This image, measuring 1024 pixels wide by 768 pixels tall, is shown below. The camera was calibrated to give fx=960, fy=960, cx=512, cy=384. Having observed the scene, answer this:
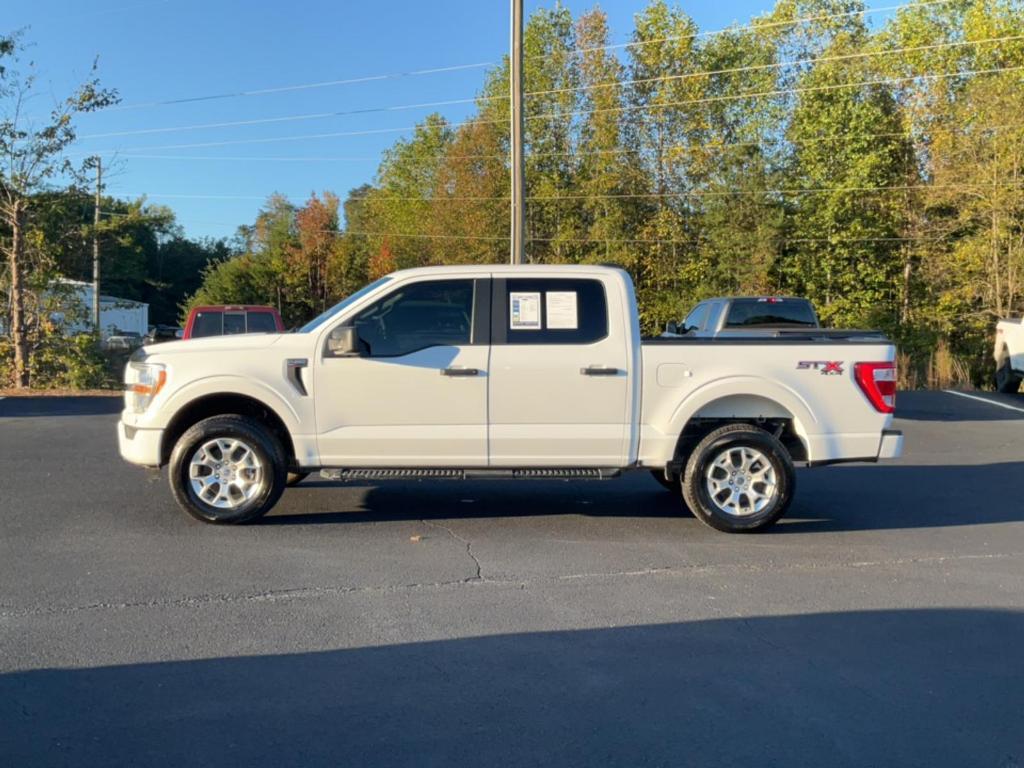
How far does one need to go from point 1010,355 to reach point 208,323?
16336 mm

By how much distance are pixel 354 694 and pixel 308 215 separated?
51.3 meters

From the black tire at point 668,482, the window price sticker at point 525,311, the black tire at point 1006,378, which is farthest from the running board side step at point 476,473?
the black tire at point 1006,378

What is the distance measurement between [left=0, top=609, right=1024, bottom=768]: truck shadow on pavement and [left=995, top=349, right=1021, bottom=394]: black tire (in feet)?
56.6

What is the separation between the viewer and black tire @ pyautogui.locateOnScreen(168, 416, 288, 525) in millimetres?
7375

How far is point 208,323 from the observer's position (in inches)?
625

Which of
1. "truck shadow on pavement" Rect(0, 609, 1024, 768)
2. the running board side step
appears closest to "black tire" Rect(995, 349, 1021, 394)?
the running board side step

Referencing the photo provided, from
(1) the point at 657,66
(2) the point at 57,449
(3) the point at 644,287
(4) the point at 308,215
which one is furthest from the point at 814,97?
(2) the point at 57,449

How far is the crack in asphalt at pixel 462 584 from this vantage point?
546cm

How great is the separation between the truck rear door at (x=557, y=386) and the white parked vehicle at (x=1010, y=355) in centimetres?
1581

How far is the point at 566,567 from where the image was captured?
6492 millimetres

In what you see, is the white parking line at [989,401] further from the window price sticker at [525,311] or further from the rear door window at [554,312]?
the window price sticker at [525,311]

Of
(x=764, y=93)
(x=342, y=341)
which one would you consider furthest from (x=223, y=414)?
(x=764, y=93)

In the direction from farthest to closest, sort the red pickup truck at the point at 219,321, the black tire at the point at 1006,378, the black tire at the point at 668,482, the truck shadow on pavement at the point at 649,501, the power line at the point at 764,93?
the power line at the point at 764,93
the black tire at the point at 1006,378
the red pickup truck at the point at 219,321
the black tire at the point at 668,482
the truck shadow on pavement at the point at 649,501

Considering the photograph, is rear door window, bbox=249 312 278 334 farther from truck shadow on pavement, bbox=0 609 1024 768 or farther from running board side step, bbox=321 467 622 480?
truck shadow on pavement, bbox=0 609 1024 768
